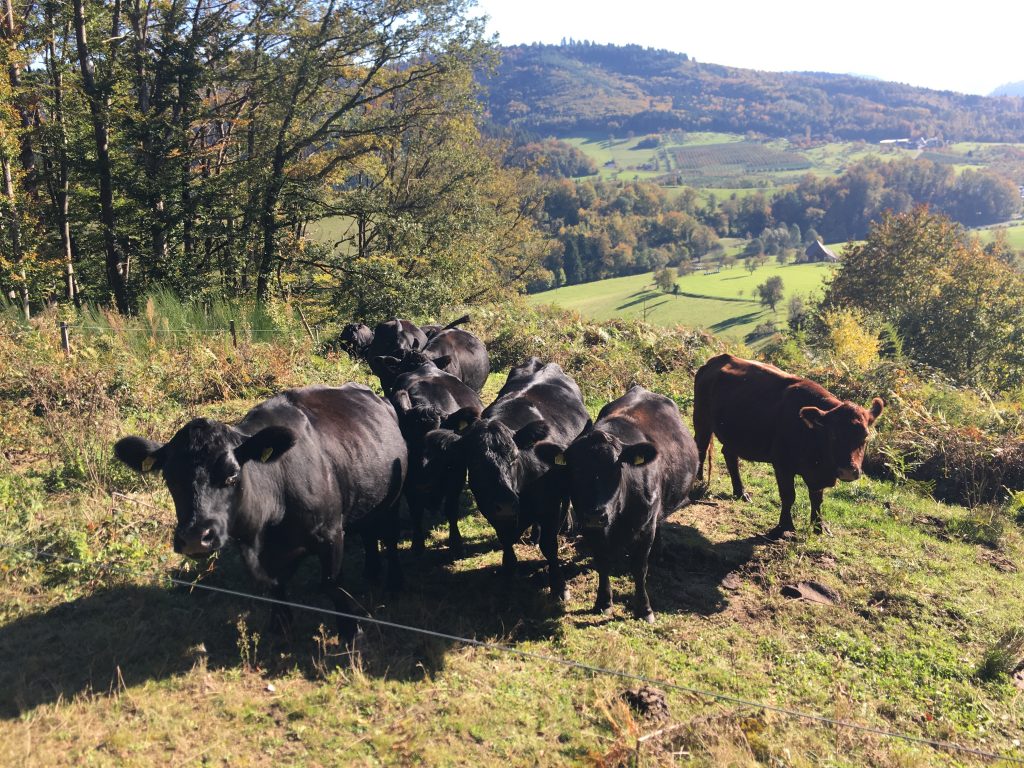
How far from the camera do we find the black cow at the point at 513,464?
6.16m

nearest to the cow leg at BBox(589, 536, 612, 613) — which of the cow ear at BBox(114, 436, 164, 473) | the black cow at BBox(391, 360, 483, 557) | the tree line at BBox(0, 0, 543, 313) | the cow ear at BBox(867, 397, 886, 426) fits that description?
the black cow at BBox(391, 360, 483, 557)

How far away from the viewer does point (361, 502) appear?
607 centimetres

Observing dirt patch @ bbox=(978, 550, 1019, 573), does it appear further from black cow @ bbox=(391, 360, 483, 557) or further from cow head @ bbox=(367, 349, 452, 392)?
cow head @ bbox=(367, 349, 452, 392)

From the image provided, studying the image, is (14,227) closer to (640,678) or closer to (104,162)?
(104,162)

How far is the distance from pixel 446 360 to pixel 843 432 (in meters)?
5.82

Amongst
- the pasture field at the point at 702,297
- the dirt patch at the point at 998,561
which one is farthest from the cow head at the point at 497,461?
the pasture field at the point at 702,297

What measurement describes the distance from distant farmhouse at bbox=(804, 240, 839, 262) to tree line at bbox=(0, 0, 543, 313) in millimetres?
111360

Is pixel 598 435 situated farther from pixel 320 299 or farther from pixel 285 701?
pixel 320 299

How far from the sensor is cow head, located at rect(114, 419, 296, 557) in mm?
4285

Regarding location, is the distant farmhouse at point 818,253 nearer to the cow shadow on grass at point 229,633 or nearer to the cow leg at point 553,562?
the cow leg at point 553,562

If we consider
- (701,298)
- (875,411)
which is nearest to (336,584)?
(875,411)

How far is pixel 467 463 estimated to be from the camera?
644cm

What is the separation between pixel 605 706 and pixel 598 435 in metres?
2.31

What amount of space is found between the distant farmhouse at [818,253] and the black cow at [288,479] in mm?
124371
